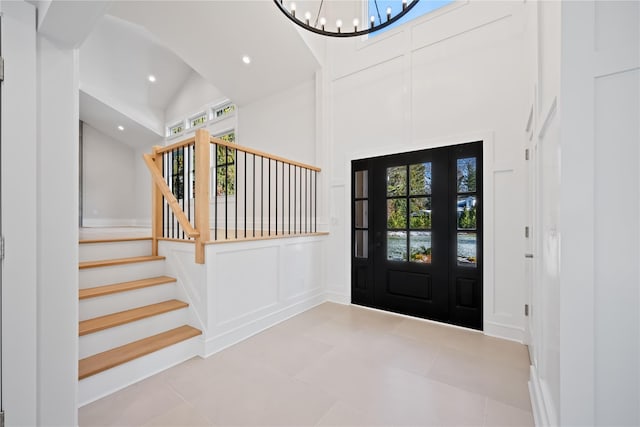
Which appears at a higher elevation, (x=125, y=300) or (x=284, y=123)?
(x=284, y=123)

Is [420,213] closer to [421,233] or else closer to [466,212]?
[421,233]

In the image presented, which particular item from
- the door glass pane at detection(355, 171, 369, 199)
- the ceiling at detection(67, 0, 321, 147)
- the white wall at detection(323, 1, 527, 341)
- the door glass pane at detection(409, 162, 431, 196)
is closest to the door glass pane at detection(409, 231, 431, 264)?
the door glass pane at detection(409, 162, 431, 196)

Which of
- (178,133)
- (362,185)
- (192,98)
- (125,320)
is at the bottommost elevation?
(125,320)

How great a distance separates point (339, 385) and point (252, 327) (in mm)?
1191

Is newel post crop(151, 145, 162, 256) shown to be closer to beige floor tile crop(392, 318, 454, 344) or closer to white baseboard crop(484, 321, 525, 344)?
beige floor tile crop(392, 318, 454, 344)

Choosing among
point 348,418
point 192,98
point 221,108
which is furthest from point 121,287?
point 192,98

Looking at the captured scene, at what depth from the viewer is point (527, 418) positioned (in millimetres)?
1644

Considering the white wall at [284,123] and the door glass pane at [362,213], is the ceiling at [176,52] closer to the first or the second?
the white wall at [284,123]

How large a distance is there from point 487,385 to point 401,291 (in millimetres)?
1493

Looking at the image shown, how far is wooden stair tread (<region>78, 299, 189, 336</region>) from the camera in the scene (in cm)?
200

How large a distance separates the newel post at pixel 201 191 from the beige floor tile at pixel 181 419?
109 cm

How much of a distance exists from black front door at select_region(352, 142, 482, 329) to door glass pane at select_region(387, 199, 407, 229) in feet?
0.04

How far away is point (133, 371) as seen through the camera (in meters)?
1.98

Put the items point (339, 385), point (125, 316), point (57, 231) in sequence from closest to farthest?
point (57, 231) → point (339, 385) → point (125, 316)
